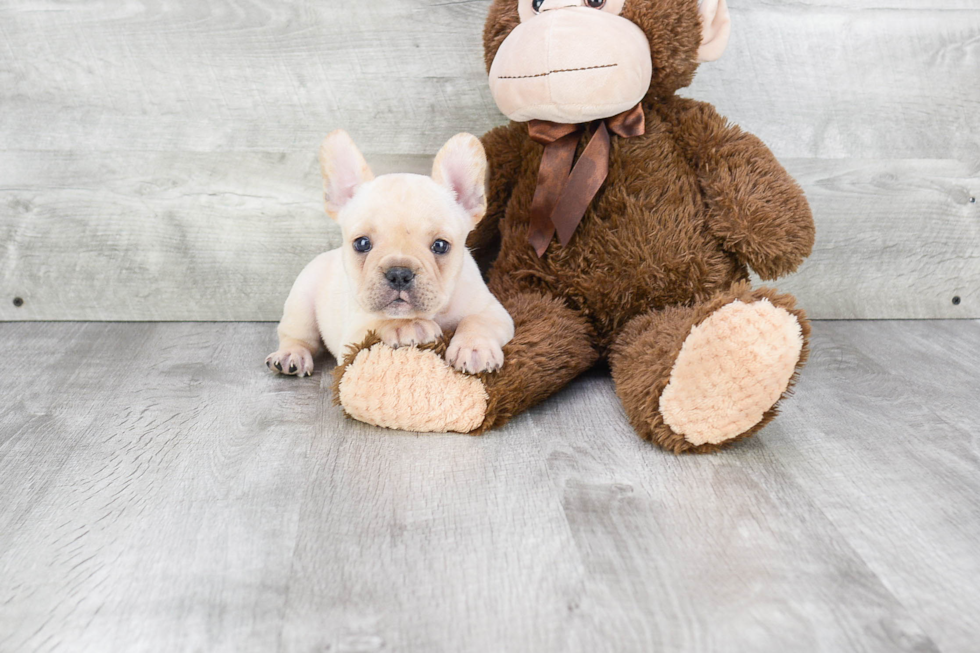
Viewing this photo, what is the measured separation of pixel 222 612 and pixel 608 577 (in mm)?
377

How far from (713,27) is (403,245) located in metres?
0.64

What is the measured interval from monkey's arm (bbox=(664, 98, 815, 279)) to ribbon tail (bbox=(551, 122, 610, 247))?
15 cm

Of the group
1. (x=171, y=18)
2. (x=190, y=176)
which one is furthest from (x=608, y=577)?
(x=171, y=18)

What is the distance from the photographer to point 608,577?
823 millimetres

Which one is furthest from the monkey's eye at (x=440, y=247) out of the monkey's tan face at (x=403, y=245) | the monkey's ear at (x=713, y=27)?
the monkey's ear at (x=713, y=27)

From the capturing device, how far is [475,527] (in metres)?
0.92

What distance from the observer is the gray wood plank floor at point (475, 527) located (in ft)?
2.47

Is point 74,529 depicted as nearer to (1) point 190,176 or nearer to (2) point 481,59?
(1) point 190,176

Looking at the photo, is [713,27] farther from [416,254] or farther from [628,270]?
[416,254]

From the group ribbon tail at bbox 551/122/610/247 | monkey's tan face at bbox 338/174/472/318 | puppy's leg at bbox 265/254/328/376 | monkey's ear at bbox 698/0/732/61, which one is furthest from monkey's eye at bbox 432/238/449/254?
monkey's ear at bbox 698/0/732/61

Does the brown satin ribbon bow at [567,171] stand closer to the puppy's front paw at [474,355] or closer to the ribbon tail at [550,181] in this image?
the ribbon tail at [550,181]

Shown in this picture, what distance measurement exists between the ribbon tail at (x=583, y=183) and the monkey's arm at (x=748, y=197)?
147 millimetres

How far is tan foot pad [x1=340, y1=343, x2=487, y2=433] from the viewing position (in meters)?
1.14

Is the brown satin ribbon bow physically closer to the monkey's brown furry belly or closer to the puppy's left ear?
the monkey's brown furry belly
